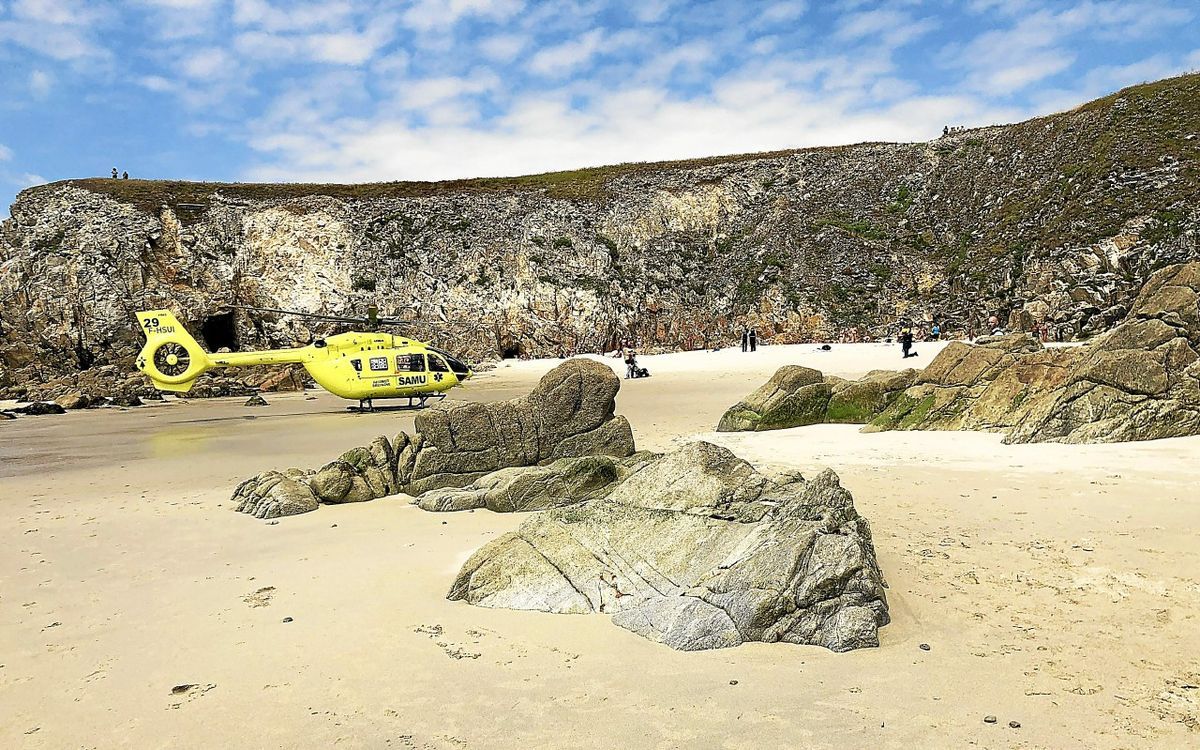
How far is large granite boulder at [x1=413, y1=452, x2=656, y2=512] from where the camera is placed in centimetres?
974

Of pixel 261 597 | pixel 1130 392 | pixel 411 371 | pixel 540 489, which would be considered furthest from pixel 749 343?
pixel 261 597

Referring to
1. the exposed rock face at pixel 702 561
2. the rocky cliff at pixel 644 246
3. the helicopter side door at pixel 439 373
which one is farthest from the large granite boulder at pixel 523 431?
the rocky cliff at pixel 644 246

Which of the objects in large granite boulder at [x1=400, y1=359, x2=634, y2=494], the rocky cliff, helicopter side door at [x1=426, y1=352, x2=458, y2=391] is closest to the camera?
large granite boulder at [x1=400, y1=359, x2=634, y2=494]

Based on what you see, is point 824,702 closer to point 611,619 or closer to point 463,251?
point 611,619

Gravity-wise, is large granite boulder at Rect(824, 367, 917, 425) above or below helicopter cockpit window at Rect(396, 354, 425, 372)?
below

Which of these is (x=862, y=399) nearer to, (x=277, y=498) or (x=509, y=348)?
(x=277, y=498)

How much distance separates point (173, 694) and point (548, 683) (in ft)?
7.78

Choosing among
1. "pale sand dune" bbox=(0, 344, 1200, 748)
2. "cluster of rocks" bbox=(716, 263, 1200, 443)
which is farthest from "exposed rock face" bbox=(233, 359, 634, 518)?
"cluster of rocks" bbox=(716, 263, 1200, 443)

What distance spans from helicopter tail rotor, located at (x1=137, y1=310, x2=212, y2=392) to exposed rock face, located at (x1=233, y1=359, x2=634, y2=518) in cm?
1862

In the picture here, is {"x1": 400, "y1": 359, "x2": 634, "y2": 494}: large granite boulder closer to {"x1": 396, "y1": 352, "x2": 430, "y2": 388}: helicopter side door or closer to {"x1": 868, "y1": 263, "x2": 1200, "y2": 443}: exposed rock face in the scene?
{"x1": 868, "y1": 263, "x2": 1200, "y2": 443}: exposed rock face

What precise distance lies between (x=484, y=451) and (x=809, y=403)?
8.05 metres

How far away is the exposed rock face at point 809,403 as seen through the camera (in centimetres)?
1631

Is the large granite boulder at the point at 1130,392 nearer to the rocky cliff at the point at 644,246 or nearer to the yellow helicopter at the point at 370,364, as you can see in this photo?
the yellow helicopter at the point at 370,364

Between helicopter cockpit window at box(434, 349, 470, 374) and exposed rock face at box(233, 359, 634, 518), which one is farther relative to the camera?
helicopter cockpit window at box(434, 349, 470, 374)
